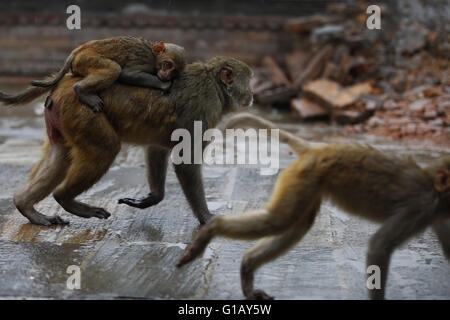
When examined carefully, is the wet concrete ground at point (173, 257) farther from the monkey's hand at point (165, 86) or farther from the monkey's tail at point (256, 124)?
the monkey's hand at point (165, 86)

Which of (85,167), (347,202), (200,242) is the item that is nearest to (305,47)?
(85,167)

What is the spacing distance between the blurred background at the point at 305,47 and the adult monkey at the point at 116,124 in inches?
192

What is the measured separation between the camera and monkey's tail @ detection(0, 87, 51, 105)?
4.79m

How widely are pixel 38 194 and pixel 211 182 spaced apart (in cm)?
200

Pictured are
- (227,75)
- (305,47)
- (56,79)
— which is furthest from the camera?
(305,47)

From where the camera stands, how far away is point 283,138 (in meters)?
3.79

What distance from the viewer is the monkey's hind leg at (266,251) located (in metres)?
3.52

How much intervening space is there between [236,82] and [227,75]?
0.10 meters

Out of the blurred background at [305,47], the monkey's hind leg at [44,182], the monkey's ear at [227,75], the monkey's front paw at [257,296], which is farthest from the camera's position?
the blurred background at [305,47]

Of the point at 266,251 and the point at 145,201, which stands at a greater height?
the point at 266,251

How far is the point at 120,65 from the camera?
4.48 m

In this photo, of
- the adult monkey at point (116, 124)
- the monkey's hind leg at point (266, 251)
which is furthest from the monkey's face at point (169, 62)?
the monkey's hind leg at point (266, 251)

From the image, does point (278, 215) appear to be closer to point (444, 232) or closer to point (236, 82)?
point (444, 232)
